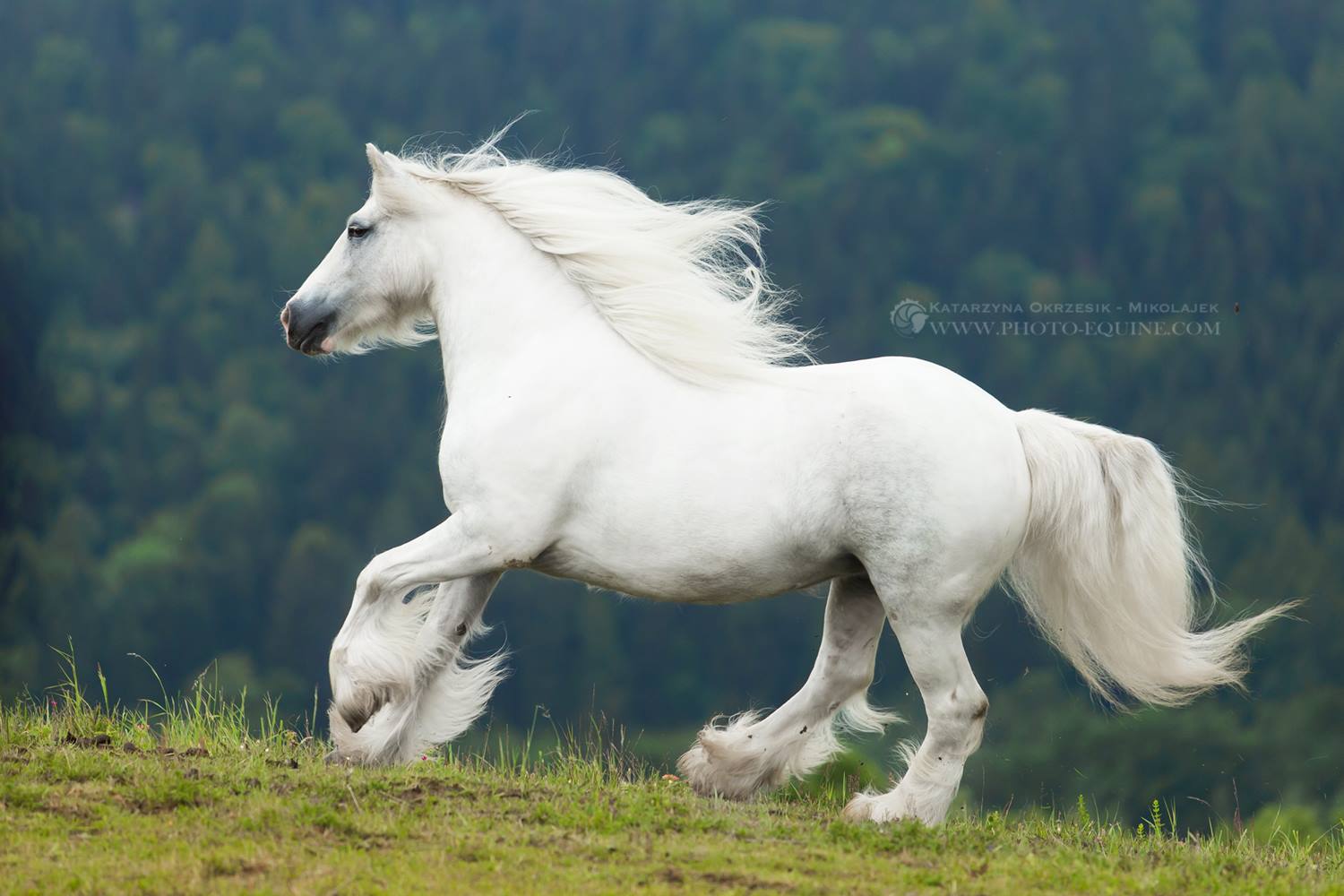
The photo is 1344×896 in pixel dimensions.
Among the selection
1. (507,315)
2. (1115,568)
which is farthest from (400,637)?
(1115,568)

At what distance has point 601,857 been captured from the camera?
367 cm

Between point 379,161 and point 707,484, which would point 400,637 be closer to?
point 707,484

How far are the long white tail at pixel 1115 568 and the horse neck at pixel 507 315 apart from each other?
1375 mm

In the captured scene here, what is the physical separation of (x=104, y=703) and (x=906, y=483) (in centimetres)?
362

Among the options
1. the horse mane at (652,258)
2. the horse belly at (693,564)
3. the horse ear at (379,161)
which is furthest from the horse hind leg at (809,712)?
the horse ear at (379,161)

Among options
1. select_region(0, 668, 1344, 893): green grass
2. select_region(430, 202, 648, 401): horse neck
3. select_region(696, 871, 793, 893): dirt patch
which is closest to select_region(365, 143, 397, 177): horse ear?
select_region(430, 202, 648, 401): horse neck

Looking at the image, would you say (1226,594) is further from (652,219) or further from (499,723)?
(652,219)

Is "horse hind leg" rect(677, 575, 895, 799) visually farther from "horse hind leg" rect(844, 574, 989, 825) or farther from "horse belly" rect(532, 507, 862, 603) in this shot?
"horse hind leg" rect(844, 574, 989, 825)

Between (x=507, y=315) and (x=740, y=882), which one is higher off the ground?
(x=507, y=315)

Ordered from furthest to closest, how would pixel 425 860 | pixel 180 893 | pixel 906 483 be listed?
pixel 906 483, pixel 425 860, pixel 180 893

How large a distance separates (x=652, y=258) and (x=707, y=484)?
0.89 meters

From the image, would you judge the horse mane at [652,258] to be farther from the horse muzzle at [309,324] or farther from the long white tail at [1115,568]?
the long white tail at [1115,568]

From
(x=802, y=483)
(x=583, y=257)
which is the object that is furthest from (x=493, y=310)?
(x=802, y=483)

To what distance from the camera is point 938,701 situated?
4414 millimetres
